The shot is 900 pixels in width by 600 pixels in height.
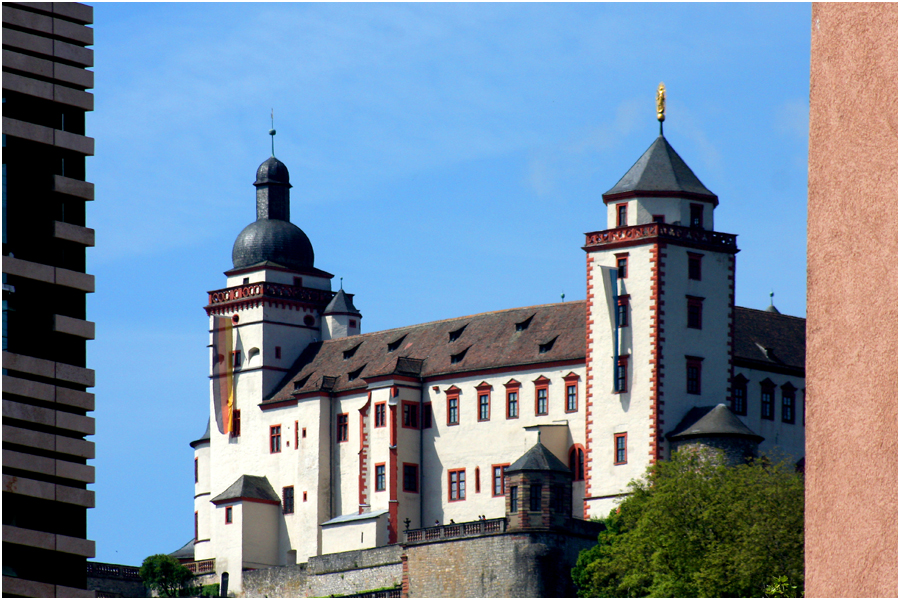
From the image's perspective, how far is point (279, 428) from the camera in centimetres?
9331

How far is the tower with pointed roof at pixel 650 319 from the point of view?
247ft

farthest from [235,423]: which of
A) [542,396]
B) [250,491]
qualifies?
[542,396]

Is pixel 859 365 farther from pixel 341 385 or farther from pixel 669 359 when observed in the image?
pixel 341 385

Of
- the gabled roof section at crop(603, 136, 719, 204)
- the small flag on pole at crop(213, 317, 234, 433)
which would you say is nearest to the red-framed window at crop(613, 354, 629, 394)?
the gabled roof section at crop(603, 136, 719, 204)

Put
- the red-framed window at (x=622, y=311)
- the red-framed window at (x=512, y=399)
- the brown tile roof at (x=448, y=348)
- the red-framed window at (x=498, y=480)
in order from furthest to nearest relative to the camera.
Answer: the brown tile roof at (x=448, y=348)
the red-framed window at (x=512, y=399)
the red-framed window at (x=498, y=480)
the red-framed window at (x=622, y=311)

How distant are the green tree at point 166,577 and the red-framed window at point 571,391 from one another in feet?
73.0

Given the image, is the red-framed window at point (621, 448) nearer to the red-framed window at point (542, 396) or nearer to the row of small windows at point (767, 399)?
the row of small windows at point (767, 399)

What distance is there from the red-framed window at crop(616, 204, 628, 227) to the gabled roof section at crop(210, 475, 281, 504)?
83.3 feet

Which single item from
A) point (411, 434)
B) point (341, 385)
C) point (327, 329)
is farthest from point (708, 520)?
point (327, 329)

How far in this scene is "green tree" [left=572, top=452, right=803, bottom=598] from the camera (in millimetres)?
63500

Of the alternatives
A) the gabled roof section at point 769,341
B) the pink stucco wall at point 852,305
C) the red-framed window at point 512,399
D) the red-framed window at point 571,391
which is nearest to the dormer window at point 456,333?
the red-framed window at point 512,399

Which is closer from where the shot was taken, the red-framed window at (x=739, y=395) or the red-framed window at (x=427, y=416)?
the red-framed window at (x=739, y=395)

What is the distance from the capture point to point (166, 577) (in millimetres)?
87938

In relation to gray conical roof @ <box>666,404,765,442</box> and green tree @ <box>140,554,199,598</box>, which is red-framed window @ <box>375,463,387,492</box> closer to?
green tree @ <box>140,554,199,598</box>
